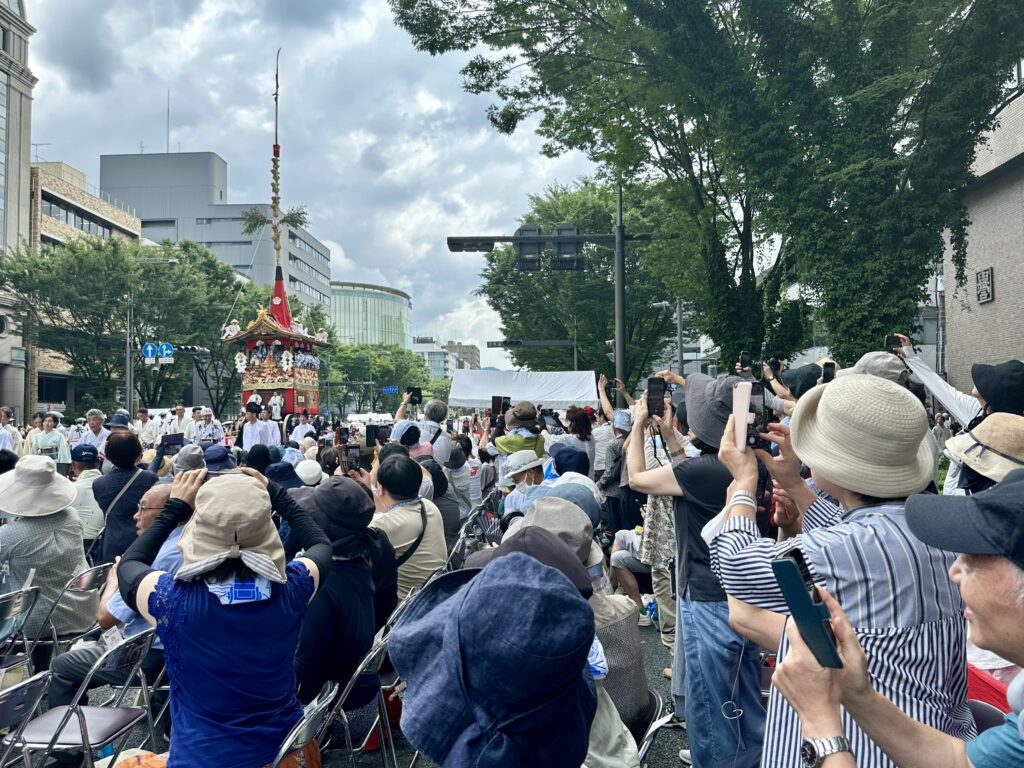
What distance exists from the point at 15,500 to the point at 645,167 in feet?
45.2

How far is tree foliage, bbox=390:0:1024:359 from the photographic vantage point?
1080 cm

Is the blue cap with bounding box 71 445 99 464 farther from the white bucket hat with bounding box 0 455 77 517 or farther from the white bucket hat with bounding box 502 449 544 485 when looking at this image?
the white bucket hat with bounding box 502 449 544 485

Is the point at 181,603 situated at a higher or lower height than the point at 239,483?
Answer: lower

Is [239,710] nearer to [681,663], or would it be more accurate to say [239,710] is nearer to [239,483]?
[239,483]

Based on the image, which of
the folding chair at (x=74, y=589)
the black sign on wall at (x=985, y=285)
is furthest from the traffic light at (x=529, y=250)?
the black sign on wall at (x=985, y=285)

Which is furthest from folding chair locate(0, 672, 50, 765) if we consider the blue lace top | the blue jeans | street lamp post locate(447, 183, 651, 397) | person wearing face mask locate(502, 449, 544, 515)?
street lamp post locate(447, 183, 651, 397)

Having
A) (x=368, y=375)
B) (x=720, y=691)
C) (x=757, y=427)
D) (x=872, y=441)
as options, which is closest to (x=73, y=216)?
(x=368, y=375)

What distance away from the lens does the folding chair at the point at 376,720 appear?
2932 millimetres

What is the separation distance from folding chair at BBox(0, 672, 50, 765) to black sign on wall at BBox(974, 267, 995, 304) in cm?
2779

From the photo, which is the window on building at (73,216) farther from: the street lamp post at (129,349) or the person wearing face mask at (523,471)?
the person wearing face mask at (523,471)

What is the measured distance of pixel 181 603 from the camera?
2385 mm

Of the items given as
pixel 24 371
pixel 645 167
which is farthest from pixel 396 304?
pixel 645 167

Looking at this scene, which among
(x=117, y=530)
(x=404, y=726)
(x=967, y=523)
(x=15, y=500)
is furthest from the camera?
(x=117, y=530)

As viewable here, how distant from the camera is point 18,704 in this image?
2.89 m
